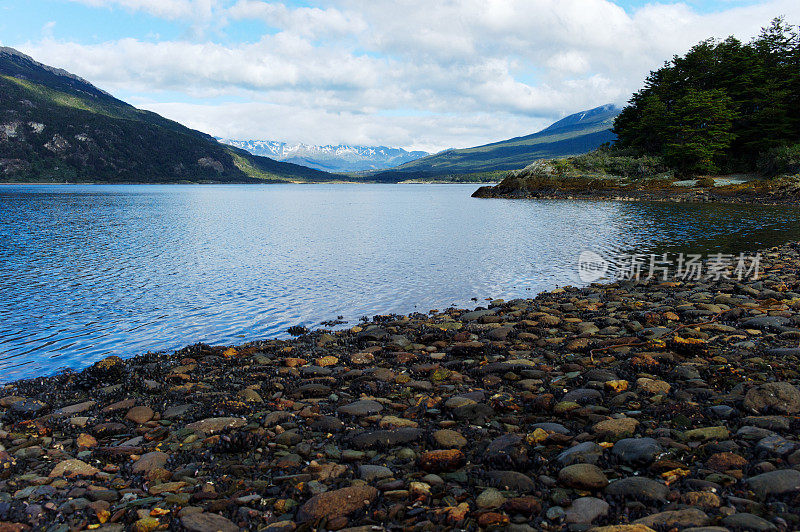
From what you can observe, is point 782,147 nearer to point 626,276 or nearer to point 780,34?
point 780,34

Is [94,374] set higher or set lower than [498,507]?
lower

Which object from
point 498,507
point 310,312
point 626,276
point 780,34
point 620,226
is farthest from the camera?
point 780,34

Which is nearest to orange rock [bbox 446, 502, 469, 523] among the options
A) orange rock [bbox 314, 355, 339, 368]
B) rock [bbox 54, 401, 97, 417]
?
orange rock [bbox 314, 355, 339, 368]

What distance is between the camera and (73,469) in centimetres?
823

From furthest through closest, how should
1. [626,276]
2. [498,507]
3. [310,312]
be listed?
[626,276]
[310,312]
[498,507]

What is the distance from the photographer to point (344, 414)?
10445 mm

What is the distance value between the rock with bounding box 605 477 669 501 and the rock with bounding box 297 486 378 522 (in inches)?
135

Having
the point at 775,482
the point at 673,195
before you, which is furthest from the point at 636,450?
the point at 673,195

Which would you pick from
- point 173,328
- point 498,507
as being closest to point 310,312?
point 173,328

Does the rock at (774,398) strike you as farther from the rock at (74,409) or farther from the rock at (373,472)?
the rock at (74,409)

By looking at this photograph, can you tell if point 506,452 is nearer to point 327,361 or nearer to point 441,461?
point 441,461

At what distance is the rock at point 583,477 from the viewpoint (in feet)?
22.1

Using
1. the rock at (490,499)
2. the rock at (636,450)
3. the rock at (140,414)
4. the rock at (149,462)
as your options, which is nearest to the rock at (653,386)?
the rock at (636,450)

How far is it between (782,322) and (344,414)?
13.7 m
